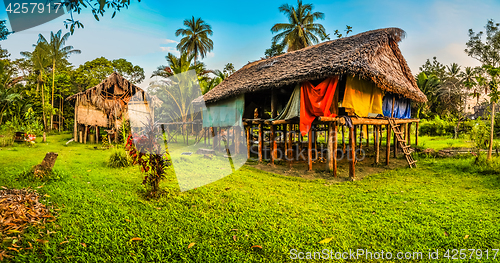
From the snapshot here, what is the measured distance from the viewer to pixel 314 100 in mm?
8070

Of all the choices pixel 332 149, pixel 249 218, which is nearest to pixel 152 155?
pixel 249 218

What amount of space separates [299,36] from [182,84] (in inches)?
478

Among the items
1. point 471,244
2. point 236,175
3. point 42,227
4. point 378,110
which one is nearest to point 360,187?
point 471,244

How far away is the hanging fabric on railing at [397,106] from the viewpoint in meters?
10.7

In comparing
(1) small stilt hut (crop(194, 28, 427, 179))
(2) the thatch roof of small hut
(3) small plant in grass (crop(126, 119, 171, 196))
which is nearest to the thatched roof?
(1) small stilt hut (crop(194, 28, 427, 179))

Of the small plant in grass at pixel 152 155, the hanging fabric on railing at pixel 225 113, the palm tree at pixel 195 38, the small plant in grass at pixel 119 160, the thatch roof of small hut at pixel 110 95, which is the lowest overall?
the small plant in grass at pixel 119 160

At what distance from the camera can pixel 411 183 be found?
22.7 ft

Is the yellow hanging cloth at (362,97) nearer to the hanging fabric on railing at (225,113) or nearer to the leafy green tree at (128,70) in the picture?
the hanging fabric on railing at (225,113)

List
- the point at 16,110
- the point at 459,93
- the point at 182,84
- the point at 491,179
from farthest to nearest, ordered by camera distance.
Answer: the point at 459,93
the point at 182,84
the point at 16,110
the point at 491,179

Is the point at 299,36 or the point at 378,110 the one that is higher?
the point at 299,36

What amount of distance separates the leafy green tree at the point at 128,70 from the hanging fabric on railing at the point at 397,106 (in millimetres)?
28946

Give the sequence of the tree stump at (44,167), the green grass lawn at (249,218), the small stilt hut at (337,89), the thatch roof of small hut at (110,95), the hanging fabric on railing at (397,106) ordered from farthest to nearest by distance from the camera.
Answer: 1. the thatch roof of small hut at (110,95)
2. the hanging fabric on railing at (397,106)
3. the small stilt hut at (337,89)
4. the tree stump at (44,167)
5. the green grass lawn at (249,218)

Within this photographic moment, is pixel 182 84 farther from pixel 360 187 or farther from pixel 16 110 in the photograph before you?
pixel 360 187

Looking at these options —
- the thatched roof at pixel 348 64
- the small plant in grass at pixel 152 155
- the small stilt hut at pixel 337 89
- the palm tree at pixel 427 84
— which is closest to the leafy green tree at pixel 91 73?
the thatched roof at pixel 348 64
